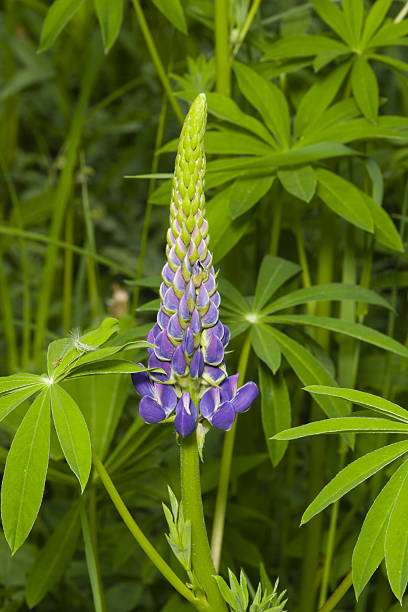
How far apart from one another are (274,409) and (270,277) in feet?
0.81

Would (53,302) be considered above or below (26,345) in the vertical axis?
above

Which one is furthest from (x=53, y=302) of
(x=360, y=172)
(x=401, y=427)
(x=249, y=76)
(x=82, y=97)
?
(x=401, y=427)

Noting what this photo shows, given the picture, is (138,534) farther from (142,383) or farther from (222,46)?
(222,46)

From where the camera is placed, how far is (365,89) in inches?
48.5

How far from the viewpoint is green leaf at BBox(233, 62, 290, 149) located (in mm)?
1255

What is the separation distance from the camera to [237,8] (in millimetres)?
1349

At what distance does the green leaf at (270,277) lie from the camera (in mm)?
1146

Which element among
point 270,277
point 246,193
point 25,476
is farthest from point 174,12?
point 25,476

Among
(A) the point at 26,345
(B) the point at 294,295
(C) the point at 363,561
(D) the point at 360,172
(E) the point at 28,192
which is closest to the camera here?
(C) the point at 363,561

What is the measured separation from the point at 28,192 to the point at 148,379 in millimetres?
2281

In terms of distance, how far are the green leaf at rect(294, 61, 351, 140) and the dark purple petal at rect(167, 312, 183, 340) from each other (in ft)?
2.10

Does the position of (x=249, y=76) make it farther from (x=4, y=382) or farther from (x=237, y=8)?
(x=4, y=382)

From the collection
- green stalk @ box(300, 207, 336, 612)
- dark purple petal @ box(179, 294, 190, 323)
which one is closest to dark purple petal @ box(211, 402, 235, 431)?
dark purple petal @ box(179, 294, 190, 323)

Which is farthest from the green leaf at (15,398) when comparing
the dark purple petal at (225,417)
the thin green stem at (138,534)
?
the dark purple petal at (225,417)
